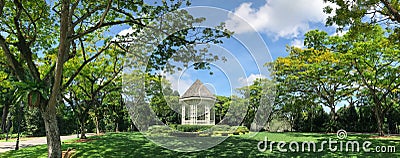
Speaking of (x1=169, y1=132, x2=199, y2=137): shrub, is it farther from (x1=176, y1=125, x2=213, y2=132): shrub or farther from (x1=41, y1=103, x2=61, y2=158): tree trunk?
(x1=41, y1=103, x2=61, y2=158): tree trunk

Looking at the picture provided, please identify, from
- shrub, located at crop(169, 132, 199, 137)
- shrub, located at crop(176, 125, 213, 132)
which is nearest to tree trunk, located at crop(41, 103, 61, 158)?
shrub, located at crop(169, 132, 199, 137)

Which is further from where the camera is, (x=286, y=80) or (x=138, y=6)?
(x=286, y=80)

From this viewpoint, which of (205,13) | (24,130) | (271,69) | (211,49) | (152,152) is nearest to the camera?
(205,13)

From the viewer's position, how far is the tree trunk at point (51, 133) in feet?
23.8

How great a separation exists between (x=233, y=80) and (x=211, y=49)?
125cm

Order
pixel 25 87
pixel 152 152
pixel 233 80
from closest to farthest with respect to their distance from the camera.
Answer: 1. pixel 25 87
2. pixel 233 80
3. pixel 152 152

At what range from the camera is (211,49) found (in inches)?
315

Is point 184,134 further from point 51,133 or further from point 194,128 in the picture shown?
point 51,133

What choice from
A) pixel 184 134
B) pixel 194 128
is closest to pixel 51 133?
pixel 184 134

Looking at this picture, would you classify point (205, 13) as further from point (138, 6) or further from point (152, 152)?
point (152, 152)

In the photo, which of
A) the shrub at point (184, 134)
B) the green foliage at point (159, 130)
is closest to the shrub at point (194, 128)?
the shrub at point (184, 134)

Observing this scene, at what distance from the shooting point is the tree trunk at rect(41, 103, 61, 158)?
23.8 feet

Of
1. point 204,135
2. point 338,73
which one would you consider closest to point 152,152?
point 204,135

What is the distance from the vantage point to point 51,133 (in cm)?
730
